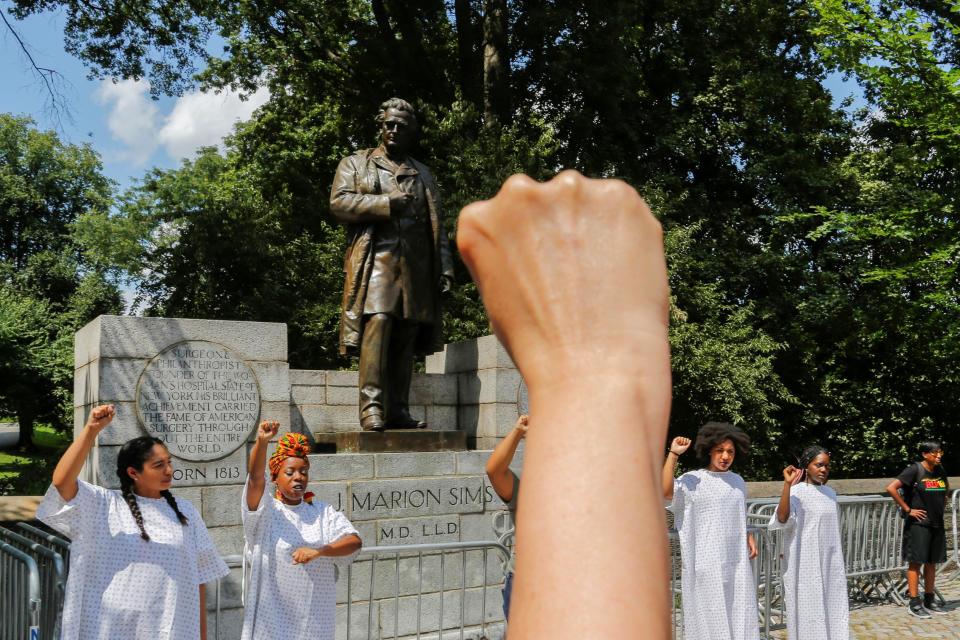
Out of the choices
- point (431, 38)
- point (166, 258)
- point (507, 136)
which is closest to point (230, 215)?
point (166, 258)

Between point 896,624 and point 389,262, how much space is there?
628cm

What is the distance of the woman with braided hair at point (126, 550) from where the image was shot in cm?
360

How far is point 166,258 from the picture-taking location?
19047 mm

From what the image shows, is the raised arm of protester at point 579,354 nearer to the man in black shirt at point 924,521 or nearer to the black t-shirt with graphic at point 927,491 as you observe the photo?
the man in black shirt at point 924,521

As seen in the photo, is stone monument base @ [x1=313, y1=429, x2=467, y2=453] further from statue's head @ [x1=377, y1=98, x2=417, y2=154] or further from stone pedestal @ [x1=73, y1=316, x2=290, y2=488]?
statue's head @ [x1=377, y1=98, x2=417, y2=154]

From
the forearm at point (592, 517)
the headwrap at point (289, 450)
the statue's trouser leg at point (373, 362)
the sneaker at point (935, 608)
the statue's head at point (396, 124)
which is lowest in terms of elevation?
the sneaker at point (935, 608)

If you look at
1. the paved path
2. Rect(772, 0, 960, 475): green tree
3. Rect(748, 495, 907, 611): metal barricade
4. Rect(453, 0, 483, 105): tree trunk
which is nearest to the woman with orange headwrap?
the paved path

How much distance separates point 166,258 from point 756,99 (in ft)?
45.4

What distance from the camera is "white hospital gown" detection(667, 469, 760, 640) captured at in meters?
5.19

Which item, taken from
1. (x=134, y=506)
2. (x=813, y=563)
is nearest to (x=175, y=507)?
(x=134, y=506)

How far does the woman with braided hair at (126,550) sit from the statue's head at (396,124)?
439cm

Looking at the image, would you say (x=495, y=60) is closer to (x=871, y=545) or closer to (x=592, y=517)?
(x=871, y=545)

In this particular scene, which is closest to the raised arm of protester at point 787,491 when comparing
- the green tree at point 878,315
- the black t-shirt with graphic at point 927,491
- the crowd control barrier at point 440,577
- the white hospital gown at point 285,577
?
the crowd control barrier at point 440,577

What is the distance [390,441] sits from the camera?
24.0 ft
